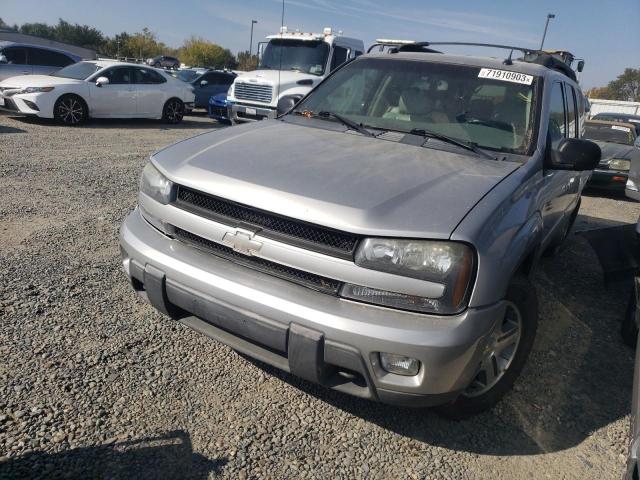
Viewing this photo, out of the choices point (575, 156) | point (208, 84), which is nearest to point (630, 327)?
point (575, 156)

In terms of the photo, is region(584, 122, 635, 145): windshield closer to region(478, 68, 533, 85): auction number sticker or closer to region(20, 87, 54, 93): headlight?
region(478, 68, 533, 85): auction number sticker

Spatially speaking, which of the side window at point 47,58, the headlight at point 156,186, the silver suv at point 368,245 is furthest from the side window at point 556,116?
the side window at point 47,58

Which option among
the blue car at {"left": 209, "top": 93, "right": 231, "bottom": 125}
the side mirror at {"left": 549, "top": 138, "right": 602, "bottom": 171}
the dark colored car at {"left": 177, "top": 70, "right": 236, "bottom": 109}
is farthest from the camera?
the dark colored car at {"left": 177, "top": 70, "right": 236, "bottom": 109}

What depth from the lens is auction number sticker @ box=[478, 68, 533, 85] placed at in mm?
3395

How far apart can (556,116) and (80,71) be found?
11.6 m

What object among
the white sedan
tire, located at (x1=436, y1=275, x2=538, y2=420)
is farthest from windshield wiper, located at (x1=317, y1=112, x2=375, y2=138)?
the white sedan

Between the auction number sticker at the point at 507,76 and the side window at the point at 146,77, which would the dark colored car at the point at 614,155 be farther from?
the side window at the point at 146,77

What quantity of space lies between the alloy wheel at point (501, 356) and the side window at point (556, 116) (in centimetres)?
134

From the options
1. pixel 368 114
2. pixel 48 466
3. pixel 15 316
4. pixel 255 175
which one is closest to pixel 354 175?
pixel 255 175

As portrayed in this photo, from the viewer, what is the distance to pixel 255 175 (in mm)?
2424

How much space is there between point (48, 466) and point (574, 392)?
2895 millimetres

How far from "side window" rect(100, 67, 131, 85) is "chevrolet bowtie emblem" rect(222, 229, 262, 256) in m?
11.3

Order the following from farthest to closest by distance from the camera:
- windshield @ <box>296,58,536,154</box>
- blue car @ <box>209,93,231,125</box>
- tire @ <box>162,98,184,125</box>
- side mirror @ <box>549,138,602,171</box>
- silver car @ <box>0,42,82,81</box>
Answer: blue car @ <box>209,93,231,125</box>, tire @ <box>162,98,184,125</box>, silver car @ <box>0,42,82,81</box>, windshield @ <box>296,58,536,154</box>, side mirror @ <box>549,138,602,171</box>

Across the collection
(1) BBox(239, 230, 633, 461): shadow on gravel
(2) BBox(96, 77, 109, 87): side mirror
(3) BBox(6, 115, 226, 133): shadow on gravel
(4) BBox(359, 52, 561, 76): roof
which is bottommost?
(1) BBox(239, 230, 633, 461): shadow on gravel
